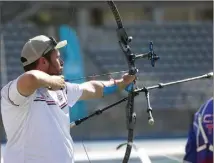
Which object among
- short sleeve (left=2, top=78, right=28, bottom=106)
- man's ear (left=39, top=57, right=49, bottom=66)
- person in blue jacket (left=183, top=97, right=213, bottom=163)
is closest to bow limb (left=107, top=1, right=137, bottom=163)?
man's ear (left=39, top=57, right=49, bottom=66)

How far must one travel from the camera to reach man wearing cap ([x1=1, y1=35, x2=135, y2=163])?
323 cm

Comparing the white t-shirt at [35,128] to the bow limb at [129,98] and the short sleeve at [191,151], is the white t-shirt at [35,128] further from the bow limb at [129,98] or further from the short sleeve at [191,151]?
the short sleeve at [191,151]

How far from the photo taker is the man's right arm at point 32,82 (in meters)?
3.16

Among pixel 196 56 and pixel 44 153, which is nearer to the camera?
pixel 44 153

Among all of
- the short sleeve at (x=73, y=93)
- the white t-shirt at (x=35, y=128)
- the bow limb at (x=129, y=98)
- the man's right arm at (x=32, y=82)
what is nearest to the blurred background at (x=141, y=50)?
the short sleeve at (x=73, y=93)

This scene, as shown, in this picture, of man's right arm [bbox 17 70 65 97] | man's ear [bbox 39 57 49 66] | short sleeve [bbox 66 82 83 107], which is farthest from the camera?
short sleeve [bbox 66 82 83 107]

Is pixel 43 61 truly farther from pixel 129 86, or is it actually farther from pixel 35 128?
pixel 129 86

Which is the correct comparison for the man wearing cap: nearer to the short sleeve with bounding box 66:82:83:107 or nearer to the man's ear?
the man's ear

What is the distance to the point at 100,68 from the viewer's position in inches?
540

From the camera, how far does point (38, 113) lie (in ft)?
10.7

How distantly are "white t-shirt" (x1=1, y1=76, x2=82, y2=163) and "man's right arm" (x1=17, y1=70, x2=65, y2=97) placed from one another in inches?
2.2

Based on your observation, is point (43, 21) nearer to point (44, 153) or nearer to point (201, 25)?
point (201, 25)

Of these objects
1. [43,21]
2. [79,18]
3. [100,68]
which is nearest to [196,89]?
[100,68]

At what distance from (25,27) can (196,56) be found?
148 inches
